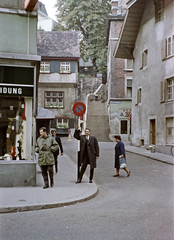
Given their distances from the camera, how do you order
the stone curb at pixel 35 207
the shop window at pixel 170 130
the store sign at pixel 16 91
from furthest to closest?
the shop window at pixel 170 130 < the store sign at pixel 16 91 < the stone curb at pixel 35 207

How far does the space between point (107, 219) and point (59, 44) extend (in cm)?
3704

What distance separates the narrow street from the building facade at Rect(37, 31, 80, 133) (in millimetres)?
30741

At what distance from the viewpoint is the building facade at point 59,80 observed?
4003 cm

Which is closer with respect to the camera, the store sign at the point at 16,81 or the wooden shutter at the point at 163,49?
the store sign at the point at 16,81

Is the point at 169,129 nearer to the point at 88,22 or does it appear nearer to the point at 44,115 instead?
the point at 44,115

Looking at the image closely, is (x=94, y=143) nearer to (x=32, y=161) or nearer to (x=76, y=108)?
(x=76, y=108)

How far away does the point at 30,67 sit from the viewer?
404 inches

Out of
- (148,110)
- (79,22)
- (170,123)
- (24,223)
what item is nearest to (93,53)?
(79,22)

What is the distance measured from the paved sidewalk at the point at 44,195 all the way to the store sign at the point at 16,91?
9.09 feet

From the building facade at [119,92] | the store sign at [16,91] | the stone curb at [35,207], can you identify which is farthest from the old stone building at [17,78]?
the building facade at [119,92]

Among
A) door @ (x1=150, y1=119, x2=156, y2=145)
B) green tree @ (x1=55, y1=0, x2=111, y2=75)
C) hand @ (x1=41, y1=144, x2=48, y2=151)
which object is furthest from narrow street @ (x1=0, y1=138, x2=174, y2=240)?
green tree @ (x1=55, y1=0, x2=111, y2=75)

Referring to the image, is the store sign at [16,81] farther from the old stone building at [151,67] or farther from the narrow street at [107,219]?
the old stone building at [151,67]

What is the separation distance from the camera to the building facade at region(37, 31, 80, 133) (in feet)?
131

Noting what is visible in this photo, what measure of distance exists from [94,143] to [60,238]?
583cm
